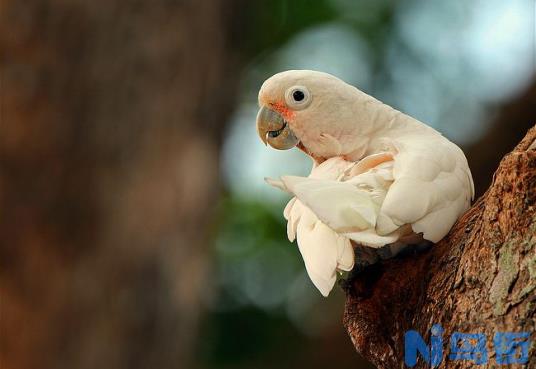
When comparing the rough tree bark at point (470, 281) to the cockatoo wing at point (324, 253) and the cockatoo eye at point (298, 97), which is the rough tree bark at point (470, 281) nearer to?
the cockatoo wing at point (324, 253)

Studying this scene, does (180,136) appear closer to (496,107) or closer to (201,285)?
(201,285)

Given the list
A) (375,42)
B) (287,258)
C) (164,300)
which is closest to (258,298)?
(287,258)

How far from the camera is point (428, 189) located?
227 cm

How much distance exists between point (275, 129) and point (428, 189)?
31.2 inches

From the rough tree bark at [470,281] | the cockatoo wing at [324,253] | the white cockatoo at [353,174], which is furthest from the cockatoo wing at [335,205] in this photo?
the rough tree bark at [470,281]

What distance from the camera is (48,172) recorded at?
84.7 inches

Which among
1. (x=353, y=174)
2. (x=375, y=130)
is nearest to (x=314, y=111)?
(x=375, y=130)

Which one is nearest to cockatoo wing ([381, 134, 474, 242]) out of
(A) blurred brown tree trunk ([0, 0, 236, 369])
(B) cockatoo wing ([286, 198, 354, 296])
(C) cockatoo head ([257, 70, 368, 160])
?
(B) cockatoo wing ([286, 198, 354, 296])

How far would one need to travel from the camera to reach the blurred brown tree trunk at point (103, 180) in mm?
2139

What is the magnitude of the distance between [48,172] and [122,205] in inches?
8.4

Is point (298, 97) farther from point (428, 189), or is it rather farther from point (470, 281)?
point (470, 281)

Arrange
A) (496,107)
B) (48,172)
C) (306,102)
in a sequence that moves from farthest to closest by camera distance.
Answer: (496,107)
(306,102)
(48,172)

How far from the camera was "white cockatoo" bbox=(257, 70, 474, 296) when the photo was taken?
2.13 metres

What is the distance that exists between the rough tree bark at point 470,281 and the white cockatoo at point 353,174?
0.09 m
